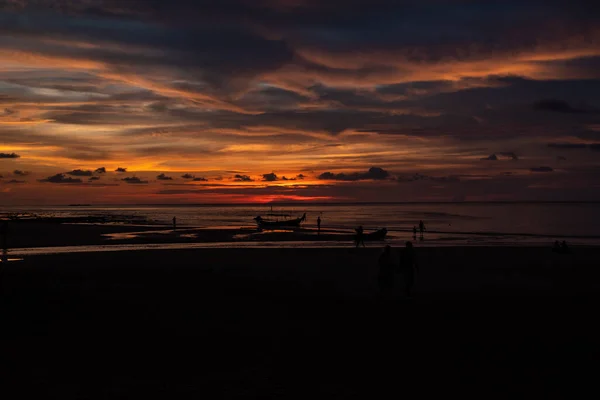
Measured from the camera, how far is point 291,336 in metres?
13.8

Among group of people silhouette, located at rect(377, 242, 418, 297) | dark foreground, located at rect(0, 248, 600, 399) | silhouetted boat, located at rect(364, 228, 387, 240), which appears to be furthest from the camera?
silhouetted boat, located at rect(364, 228, 387, 240)

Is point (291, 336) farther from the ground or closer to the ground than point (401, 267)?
closer to the ground

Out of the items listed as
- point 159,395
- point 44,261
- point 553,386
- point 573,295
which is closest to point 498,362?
point 553,386

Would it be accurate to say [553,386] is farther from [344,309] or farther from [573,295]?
[573,295]

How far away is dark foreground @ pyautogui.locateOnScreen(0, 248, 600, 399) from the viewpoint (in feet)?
33.4

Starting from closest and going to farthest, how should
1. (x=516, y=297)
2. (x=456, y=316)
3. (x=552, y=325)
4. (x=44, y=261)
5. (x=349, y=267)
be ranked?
(x=552, y=325)
(x=456, y=316)
(x=516, y=297)
(x=349, y=267)
(x=44, y=261)

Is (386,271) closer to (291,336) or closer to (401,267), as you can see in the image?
(401,267)

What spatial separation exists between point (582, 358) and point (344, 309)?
23.0ft

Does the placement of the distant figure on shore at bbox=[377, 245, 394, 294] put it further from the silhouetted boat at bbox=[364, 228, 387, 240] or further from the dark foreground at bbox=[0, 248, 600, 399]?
the silhouetted boat at bbox=[364, 228, 387, 240]

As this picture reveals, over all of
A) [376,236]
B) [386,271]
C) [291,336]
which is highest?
[386,271]

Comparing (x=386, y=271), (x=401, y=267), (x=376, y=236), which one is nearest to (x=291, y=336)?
(x=386, y=271)

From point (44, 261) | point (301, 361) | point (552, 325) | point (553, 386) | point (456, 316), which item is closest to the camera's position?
point (553, 386)

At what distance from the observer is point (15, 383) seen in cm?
1002

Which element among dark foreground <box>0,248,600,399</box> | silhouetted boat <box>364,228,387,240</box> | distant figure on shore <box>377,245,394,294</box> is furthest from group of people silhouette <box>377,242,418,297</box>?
silhouetted boat <box>364,228,387,240</box>
